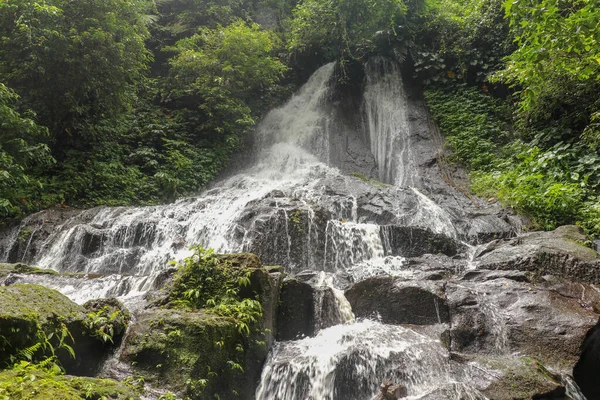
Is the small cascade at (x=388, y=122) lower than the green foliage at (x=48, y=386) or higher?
higher

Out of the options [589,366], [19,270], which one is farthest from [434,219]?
[19,270]

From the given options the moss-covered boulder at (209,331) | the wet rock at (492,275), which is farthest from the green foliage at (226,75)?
the wet rock at (492,275)

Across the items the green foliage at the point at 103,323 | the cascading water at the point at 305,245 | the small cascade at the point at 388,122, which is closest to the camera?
the green foliage at the point at 103,323

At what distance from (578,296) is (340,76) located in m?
13.8

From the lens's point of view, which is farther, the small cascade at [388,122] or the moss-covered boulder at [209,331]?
the small cascade at [388,122]

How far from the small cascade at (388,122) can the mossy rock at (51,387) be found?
11.4 metres

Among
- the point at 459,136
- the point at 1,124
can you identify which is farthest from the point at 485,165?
the point at 1,124

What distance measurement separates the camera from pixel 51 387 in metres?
2.32

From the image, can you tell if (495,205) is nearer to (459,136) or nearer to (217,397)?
(459,136)

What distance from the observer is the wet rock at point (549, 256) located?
5.41m

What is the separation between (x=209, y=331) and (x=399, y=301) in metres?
2.82

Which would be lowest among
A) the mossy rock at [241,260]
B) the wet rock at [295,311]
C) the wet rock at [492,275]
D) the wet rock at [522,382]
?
the wet rock at [522,382]

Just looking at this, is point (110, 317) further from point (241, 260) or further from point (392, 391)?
point (392, 391)

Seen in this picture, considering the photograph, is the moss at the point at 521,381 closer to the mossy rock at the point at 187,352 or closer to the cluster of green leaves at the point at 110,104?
the mossy rock at the point at 187,352
